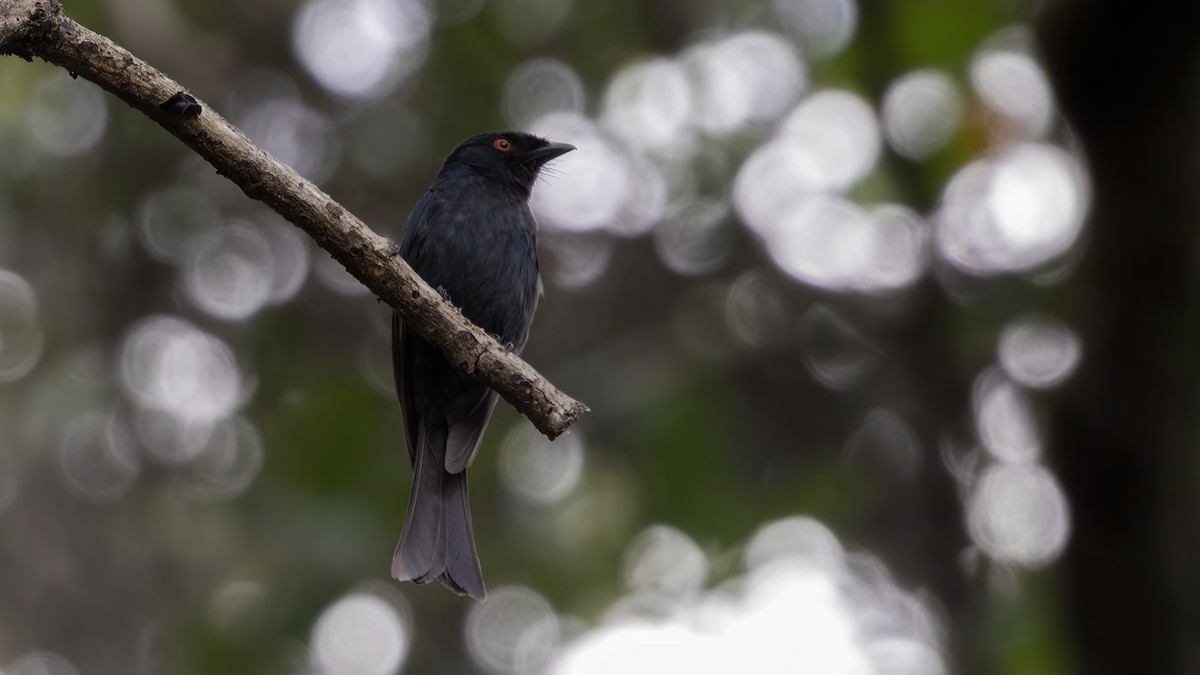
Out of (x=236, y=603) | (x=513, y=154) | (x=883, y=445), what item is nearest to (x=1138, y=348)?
(x=513, y=154)

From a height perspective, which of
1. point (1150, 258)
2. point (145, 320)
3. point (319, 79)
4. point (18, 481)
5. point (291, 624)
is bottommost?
point (291, 624)

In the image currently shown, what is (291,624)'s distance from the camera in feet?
27.5

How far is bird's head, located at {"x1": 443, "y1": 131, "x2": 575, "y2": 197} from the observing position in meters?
Result: 5.55

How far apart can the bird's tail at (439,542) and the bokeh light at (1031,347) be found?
4003 mm

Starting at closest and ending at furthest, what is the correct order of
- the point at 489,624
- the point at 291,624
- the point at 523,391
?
the point at 523,391 → the point at 291,624 → the point at 489,624

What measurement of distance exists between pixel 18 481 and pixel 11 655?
1587 millimetres

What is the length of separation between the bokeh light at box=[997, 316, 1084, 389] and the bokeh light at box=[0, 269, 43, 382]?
7360 mm

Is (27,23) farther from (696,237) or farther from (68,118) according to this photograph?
(68,118)

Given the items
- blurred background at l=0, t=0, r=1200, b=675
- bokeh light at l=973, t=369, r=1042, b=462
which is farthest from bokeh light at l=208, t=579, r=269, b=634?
bokeh light at l=973, t=369, r=1042, b=462

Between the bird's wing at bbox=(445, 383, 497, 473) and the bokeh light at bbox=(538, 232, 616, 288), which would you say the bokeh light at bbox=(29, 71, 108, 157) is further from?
the bird's wing at bbox=(445, 383, 497, 473)

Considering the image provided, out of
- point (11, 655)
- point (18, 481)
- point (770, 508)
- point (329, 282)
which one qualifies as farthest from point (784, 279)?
point (11, 655)

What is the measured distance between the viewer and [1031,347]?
8.09 meters

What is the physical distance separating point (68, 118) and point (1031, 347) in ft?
23.2

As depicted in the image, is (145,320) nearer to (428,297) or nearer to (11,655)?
(11,655)
